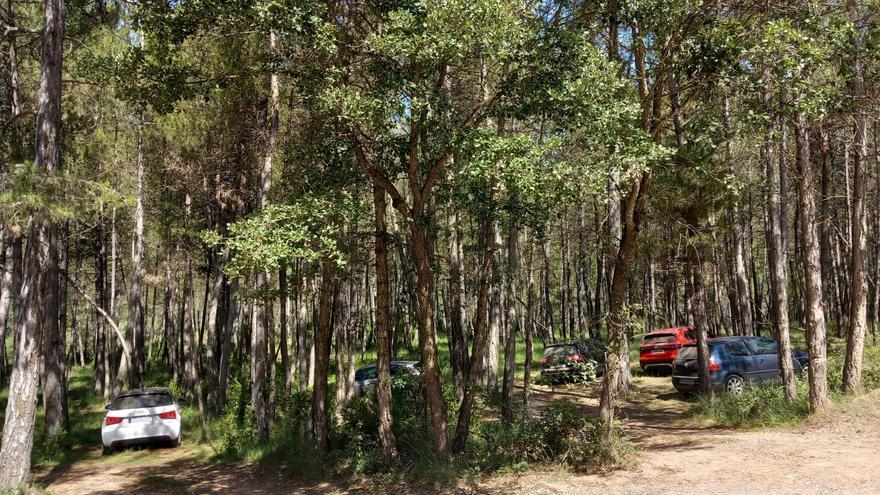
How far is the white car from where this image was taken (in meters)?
13.9

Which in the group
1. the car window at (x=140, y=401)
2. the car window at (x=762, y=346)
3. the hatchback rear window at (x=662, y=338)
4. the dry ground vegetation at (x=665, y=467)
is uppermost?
the car window at (x=762, y=346)

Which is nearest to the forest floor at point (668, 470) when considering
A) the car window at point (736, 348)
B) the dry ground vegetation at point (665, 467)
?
the dry ground vegetation at point (665, 467)

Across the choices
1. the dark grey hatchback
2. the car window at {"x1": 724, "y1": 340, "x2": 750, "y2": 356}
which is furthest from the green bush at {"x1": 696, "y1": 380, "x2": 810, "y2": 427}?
the car window at {"x1": 724, "y1": 340, "x2": 750, "y2": 356}

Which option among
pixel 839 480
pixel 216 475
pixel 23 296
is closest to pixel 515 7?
pixel 839 480

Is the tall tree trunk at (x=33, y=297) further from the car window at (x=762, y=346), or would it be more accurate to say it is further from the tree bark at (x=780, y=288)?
the car window at (x=762, y=346)

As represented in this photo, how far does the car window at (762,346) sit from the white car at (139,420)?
45.7ft

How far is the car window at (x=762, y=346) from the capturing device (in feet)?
50.3

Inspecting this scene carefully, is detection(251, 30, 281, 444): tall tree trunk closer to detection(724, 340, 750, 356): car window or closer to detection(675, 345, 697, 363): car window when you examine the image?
detection(675, 345, 697, 363): car window

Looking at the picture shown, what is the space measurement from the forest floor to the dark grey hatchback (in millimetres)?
1312

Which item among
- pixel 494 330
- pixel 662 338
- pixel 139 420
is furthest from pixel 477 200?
pixel 662 338

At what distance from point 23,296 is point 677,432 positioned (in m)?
11.8

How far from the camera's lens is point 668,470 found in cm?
880

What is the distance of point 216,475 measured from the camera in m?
12.2

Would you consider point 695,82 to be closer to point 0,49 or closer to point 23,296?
point 23,296
